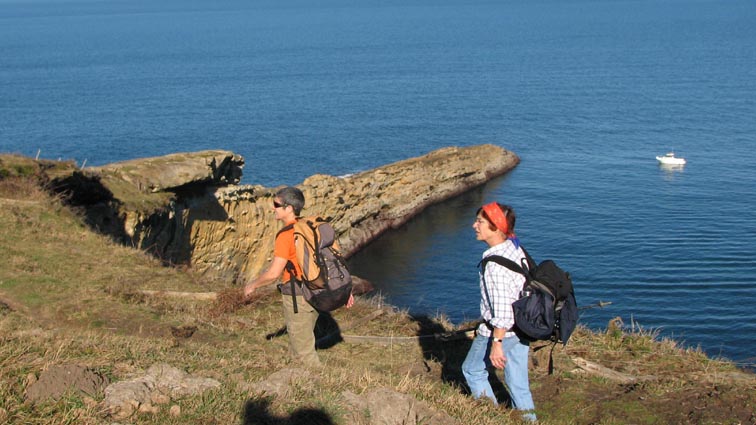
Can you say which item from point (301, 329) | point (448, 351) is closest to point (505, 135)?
point (448, 351)

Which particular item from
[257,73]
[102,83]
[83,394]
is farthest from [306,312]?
[257,73]

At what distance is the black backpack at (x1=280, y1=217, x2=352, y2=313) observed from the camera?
9.56 meters

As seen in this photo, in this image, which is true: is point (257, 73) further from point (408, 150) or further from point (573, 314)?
point (573, 314)

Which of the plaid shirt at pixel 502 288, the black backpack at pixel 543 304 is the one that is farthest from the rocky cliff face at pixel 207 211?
the black backpack at pixel 543 304

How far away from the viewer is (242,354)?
10.7 meters

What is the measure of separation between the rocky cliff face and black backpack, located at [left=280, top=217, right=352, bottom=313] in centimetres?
1252

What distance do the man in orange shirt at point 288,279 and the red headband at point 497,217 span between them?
2.33 m

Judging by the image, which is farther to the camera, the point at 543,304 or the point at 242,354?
the point at 242,354

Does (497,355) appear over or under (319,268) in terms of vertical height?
under

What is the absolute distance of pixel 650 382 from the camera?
1138 cm

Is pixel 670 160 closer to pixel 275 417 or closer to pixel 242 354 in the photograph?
pixel 242 354

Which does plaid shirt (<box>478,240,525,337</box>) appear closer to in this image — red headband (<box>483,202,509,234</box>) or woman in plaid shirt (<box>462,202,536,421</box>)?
woman in plaid shirt (<box>462,202,536,421</box>)

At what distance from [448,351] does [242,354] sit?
12.4 ft

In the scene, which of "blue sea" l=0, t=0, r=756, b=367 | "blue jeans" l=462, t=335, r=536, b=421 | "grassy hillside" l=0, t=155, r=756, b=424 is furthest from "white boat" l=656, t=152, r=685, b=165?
"blue jeans" l=462, t=335, r=536, b=421
